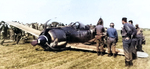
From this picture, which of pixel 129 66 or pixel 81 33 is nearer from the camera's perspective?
pixel 129 66

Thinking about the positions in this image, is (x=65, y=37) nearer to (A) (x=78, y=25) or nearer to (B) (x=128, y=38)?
(A) (x=78, y=25)

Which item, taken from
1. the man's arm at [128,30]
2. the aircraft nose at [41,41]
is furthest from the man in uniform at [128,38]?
the aircraft nose at [41,41]

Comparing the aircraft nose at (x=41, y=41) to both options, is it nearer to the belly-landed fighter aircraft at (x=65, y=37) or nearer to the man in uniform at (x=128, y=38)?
the belly-landed fighter aircraft at (x=65, y=37)

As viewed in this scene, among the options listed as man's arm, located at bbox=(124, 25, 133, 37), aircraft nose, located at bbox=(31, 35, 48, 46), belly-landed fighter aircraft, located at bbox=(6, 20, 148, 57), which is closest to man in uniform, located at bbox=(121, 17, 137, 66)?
man's arm, located at bbox=(124, 25, 133, 37)

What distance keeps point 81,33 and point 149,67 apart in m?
5.71

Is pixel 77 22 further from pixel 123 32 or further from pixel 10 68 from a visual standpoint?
pixel 10 68

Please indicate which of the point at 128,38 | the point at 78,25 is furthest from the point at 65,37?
the point at 128,38

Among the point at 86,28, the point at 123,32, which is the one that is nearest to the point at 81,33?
the point at 86,28

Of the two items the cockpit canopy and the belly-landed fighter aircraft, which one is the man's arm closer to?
the belly-landed fighter aircraft

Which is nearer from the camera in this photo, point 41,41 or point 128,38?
point 128,38

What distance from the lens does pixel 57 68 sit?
6.05 metres

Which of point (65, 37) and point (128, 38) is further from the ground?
point (128, 38)

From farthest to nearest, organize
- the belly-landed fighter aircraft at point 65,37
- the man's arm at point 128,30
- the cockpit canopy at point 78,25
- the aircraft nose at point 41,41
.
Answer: the cockpit canopy at point 78,25 < the belly-landed fighter aircraft at point 65,37 < the aircraft nose at point 41,41 < the man's arm at point 128,30

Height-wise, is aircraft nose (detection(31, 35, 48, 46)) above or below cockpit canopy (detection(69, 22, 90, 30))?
below
